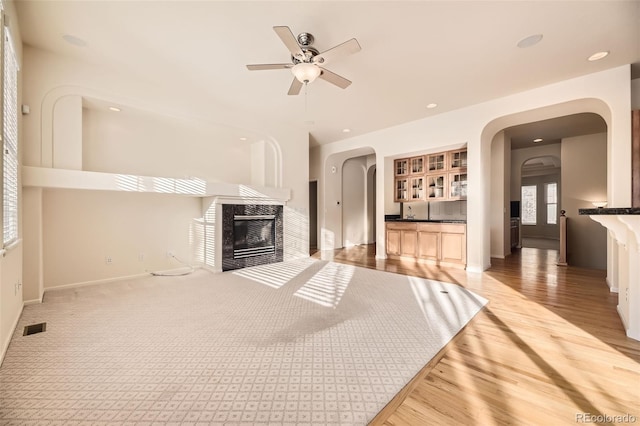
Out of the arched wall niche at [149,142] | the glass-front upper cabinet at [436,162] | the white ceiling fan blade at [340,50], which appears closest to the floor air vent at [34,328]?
the arched wall niche at [149,142]

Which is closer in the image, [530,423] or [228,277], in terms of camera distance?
[530,423]

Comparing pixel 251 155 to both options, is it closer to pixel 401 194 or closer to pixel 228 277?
pixel 228 277

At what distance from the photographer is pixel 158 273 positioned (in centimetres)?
439

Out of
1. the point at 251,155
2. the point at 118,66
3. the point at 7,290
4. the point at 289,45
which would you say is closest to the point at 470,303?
the point at 289,45

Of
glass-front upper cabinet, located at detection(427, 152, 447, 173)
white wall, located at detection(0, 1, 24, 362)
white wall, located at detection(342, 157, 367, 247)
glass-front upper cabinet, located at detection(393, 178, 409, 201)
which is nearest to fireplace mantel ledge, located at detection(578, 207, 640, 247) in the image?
glass-front upper cabinet, located at detection(427, 152, 447, 173)

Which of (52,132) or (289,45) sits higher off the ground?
(289,45)

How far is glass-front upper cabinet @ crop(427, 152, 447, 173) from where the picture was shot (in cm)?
543

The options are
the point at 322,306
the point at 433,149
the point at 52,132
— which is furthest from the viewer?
the point at 433,149

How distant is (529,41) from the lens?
9.36 ft

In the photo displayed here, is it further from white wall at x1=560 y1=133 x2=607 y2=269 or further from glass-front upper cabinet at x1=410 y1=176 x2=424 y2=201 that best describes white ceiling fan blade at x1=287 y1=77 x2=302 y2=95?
white wall at x1=560 y1=133 x2=607 y2=269

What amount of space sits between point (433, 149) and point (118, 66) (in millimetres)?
5316

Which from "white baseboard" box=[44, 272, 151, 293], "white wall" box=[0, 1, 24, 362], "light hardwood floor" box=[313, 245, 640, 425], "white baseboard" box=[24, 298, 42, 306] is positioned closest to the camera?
"light hardwood floor" box=[313, 245, 640, 425]

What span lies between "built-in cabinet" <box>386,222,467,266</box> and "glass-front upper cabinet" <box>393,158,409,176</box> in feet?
3.93

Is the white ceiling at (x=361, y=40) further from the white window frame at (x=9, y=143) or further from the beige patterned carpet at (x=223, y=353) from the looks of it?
the beige patterned carpet at (x=223, y=353)
